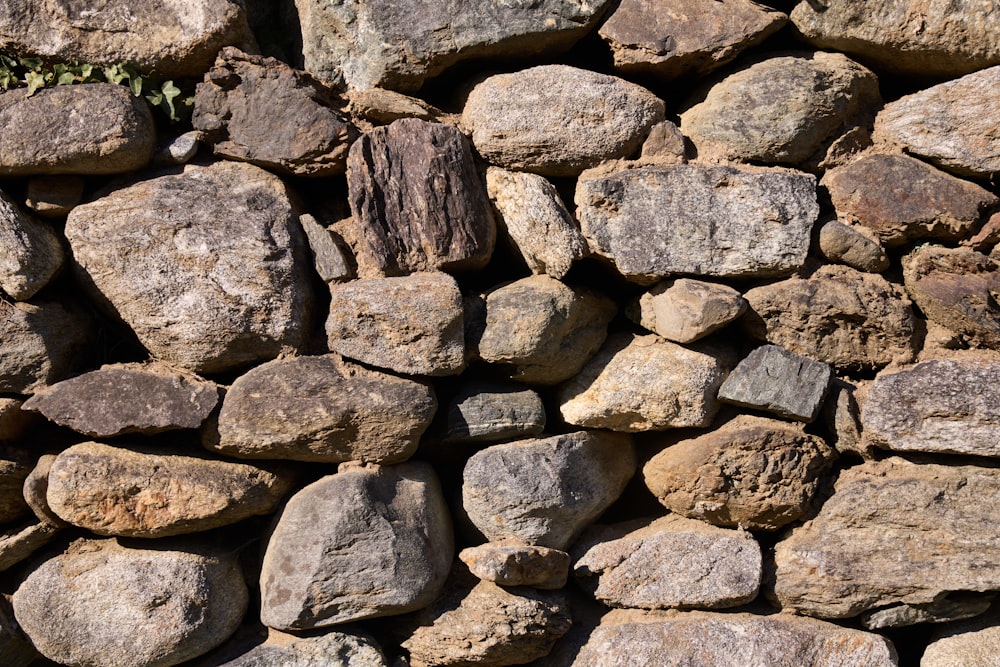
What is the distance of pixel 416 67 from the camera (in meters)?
2.93

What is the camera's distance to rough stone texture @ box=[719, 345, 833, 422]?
8.95ft

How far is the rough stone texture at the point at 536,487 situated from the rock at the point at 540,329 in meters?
0.22

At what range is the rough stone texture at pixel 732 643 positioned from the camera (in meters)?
2.72

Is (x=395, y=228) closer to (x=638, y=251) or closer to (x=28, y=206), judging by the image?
(x=638, y=251)

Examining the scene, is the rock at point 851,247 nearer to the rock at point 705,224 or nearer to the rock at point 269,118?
the rock at point 705,224

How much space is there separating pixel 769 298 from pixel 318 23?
169 centimetres

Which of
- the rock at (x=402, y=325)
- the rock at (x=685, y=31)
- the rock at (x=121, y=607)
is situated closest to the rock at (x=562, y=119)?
the rock at (x=685, y=31)

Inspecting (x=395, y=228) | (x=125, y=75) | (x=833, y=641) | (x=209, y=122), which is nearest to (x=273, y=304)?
(x=395, y=228)

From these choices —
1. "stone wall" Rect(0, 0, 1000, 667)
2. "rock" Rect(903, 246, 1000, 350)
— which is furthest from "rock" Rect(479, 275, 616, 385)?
"rock" Rect(903, 246, 1000, 350)

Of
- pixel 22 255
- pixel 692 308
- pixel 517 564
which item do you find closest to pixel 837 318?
pixel 692 308

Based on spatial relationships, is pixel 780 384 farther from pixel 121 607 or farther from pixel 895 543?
pixel 121 607

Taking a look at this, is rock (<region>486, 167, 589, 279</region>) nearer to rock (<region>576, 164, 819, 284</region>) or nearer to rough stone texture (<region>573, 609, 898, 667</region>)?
rock (<region>576, 164, 819, 284</region>)

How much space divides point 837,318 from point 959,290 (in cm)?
35

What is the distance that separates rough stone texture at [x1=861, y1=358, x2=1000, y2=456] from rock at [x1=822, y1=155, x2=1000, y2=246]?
16.1 inches
